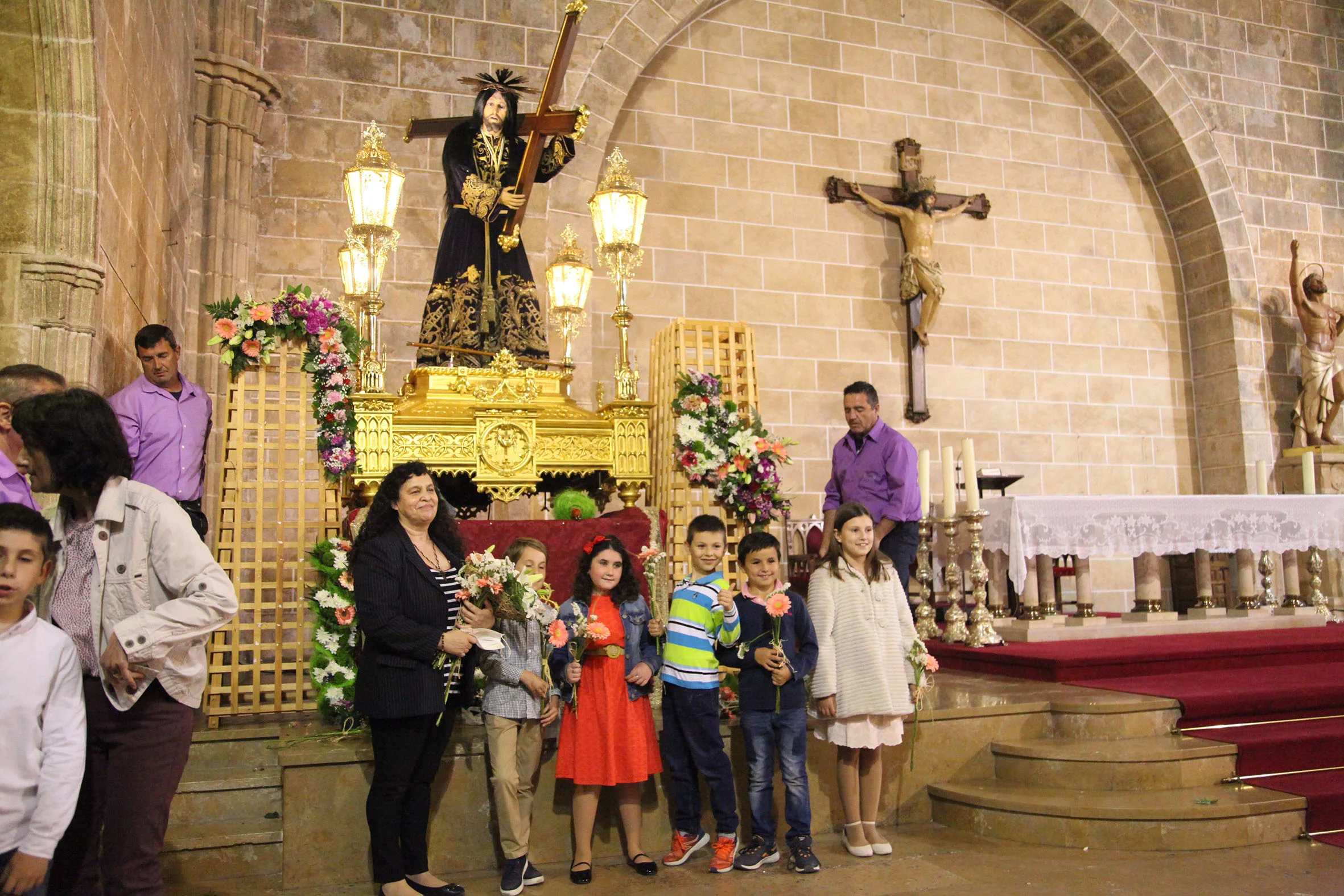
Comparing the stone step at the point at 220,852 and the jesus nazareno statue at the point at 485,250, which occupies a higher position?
the jesus nazareno statue at the point at 485,250

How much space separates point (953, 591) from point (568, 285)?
327 cm

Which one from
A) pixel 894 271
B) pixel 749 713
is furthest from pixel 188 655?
pixel 894 271

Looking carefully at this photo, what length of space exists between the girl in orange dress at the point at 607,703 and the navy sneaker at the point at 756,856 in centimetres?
35

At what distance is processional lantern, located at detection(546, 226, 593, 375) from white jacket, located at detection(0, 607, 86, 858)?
12.6 feet

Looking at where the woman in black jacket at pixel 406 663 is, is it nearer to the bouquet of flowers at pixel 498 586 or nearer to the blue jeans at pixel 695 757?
the bouquet of flowers at pixel 498 586

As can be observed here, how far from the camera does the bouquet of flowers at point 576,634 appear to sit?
3742mm

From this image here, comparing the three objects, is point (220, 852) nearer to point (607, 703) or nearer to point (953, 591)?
point (607, 703)

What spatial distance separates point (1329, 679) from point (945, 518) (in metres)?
2.31

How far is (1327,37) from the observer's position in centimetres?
1253

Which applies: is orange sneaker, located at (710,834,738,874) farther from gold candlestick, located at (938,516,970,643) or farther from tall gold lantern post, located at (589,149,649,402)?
gold candlestick, located at (938,516,970,643)

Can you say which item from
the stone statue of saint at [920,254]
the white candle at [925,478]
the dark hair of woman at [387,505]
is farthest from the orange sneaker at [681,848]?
the stone statue of saint at [920,254]

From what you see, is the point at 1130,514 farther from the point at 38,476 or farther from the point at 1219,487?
the point at 38,476

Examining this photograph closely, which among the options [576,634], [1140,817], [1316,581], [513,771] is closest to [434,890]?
[513,771]

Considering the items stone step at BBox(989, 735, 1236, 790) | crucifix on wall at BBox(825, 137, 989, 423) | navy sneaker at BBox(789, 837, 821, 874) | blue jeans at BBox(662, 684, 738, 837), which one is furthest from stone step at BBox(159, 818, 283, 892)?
crucifix on wall at BBox(825, 137, 989, 423)
